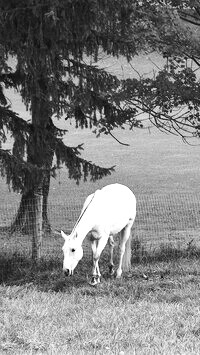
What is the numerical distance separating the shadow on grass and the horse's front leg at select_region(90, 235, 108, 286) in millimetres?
152

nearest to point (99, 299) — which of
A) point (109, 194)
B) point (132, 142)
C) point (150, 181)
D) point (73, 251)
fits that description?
point (73, 251)

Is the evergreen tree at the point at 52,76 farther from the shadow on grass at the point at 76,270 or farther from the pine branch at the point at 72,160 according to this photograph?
the shadow on grass at the point at 76,270

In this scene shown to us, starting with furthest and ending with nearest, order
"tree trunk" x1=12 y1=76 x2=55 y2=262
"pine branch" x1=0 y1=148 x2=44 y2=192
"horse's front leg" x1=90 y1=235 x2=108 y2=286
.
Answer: "tree trunk" x1=12 y1=76 x2=55 y2=262 < "pine branch" x1=0 y1=148 x2=44 y2=192 < "horse's front leg" x1=90 y1=235 x2=108 y2=286

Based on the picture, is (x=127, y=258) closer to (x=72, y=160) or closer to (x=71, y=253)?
(x=71, y=253)

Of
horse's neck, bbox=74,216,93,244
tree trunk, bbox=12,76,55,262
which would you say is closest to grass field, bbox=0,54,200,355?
tree trunk, bbox=12,76,55,262

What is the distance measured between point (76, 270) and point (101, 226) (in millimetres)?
1177

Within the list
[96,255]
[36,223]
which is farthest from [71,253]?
[36,223]

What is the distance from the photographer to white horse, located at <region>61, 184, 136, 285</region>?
10602mm

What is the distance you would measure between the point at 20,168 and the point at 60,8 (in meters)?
2.91

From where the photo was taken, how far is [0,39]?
12.9m

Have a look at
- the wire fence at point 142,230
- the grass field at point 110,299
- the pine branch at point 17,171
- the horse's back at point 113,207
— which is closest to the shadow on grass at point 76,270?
the grass field at point 110,299

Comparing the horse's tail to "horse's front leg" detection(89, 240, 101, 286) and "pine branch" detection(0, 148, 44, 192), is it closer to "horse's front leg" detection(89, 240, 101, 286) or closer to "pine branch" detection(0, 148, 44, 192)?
"horse's front leg" detection(89, 240, 101, 286)

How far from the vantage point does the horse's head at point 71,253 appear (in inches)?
411

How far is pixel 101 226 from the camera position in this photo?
11570mm
